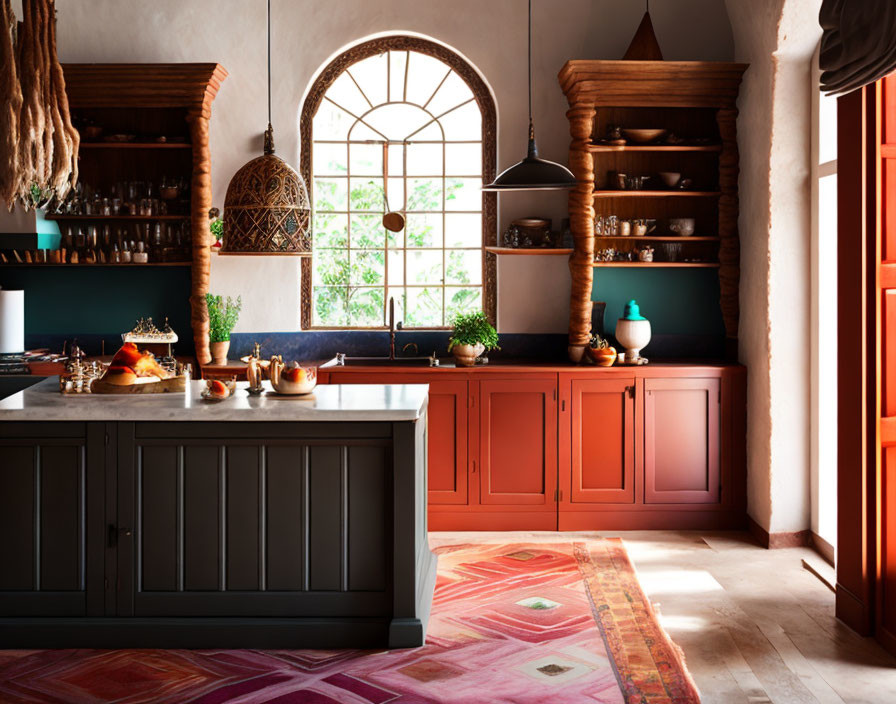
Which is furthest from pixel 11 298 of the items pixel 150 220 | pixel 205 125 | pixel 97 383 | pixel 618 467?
pixel 618 467

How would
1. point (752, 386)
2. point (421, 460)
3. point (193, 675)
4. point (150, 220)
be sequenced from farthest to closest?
1. point (150, 220)
2. point (752, 386)
3. point (421, 460)
4. point (193, 675)

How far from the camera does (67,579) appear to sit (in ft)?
14.5

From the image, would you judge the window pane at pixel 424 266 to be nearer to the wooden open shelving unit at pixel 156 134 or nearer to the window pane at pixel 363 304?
the window pane at pixel 363 304

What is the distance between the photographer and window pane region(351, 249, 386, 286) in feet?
23.9

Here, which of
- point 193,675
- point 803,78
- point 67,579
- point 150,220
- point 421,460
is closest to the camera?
point 193,675

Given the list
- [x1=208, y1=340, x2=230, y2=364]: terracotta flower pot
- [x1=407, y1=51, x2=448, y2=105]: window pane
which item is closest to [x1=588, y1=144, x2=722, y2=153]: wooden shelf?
[x1=407, y1=51, x2=448, y2=105]: window pane

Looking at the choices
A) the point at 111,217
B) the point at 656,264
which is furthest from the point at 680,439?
the point at 111,217

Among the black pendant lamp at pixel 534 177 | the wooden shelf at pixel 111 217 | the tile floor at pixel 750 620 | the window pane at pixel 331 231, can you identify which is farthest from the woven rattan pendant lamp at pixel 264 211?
the window pane at pixel 331 231

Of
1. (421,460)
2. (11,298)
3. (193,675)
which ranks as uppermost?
(11,298)

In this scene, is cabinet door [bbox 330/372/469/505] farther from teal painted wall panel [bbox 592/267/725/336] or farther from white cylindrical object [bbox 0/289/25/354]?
white cylindrical object [bbox 0/289/25/354]

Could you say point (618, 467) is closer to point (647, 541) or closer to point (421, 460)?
point (647, 541)

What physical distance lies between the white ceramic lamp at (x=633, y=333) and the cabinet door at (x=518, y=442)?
0.59m

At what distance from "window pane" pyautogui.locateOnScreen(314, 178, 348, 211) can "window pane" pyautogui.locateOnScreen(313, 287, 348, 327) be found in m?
0.60

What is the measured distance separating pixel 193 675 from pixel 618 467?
130 inches
